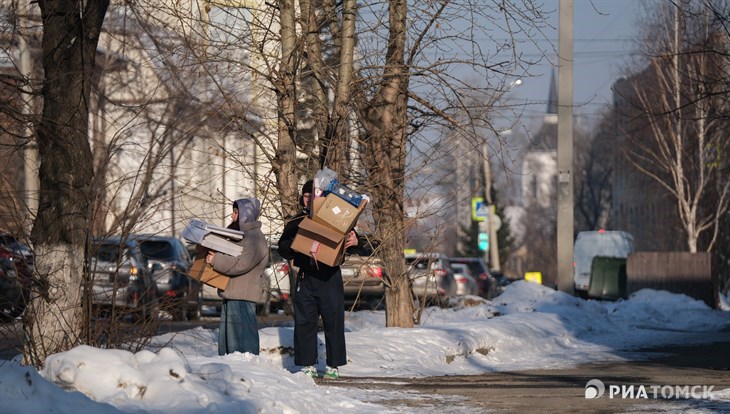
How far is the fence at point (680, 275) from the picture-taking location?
31.0 meters

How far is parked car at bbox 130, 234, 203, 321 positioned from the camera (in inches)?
391

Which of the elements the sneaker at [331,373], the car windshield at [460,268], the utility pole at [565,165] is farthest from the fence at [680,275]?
the sneaker at [331,373]

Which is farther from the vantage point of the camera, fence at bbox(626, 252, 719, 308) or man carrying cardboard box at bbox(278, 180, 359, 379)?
fence at bbox(626, 252, 719, 308)

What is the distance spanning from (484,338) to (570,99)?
30.3 ft

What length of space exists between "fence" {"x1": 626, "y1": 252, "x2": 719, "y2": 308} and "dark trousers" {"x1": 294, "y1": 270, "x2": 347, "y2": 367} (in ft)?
73.3

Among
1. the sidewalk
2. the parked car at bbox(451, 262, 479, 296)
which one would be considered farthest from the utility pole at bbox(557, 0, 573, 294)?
the sidewalk

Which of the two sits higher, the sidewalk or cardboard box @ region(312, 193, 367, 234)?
cardboard box @ region(312, 193, 367, 234)

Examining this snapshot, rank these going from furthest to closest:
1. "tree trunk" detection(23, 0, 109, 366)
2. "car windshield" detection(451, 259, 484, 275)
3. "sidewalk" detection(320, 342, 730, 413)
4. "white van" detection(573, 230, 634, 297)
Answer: "white van" detection(573, 230, 634, 297) < "car windshield" detection(451, 259, 484, 275) < "tree trunk" detection(23, 0, 109, 366) < "sidewalk" detection(320, 342, 730, 413)

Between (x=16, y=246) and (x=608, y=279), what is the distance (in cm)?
2767

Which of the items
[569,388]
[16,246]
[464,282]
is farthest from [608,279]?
[16,246]

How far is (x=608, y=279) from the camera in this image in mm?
35000

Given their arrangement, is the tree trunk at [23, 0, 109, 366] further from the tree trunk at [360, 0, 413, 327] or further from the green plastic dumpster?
the green plastic dumpster

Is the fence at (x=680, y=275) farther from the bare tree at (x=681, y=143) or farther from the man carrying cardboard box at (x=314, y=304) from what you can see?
the man carrying cardboard box at (x=314, y=304)

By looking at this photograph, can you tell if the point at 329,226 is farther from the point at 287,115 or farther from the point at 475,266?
the point at 475,266
